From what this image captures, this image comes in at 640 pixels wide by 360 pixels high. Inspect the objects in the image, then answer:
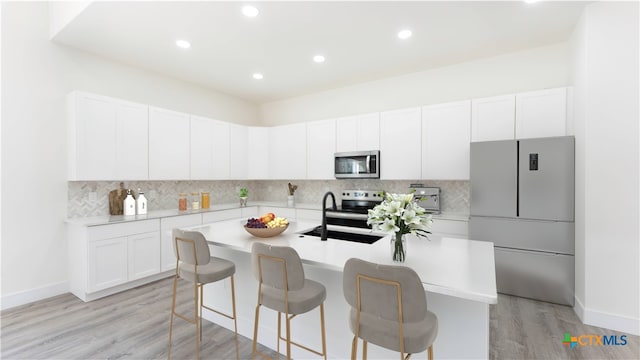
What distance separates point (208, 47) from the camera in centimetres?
344

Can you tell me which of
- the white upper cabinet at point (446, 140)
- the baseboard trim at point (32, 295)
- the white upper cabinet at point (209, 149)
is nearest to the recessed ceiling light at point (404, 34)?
the white upper cabinet at point (446, 140)

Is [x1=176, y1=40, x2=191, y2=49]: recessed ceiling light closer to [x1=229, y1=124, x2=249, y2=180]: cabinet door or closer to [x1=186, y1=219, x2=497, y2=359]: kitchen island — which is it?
[x1=229, y1=124, x2=249, y2=180]: cabinet door

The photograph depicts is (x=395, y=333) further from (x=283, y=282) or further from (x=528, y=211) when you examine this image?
(x=528, y=211)

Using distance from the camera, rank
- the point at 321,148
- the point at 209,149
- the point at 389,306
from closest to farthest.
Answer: the point at 389,306
the point at 209,149
the point at 321,148

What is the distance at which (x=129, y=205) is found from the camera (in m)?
3.77

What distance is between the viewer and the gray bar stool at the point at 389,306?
48.7 inches

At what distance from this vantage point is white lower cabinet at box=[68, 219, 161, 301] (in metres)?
3.13

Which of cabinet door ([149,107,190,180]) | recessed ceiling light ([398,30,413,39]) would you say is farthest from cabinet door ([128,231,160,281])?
recessed ceiling light ([398,30,413,39])

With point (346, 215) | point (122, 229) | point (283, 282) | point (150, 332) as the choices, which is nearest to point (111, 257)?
point (122, 229)

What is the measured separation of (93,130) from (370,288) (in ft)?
12.0

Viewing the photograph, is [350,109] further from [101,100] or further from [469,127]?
[101,100]

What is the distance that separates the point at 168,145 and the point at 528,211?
4495 millimetres

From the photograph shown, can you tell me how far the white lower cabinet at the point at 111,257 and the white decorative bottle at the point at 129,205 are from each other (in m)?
0.38

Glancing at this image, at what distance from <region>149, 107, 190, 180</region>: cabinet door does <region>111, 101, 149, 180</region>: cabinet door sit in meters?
0.08
